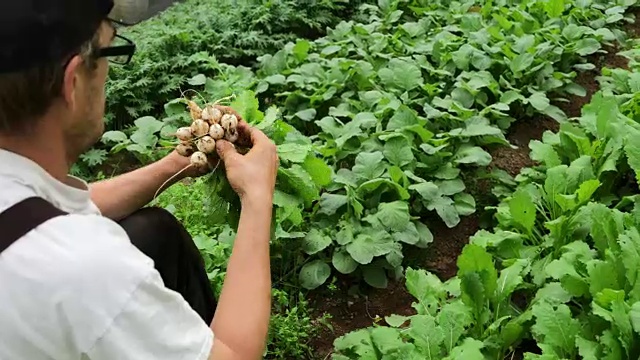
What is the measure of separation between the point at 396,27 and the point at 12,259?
196 inches

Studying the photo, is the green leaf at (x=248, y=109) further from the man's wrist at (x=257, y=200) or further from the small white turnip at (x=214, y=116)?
the man's wrist at (x=257, y=200)

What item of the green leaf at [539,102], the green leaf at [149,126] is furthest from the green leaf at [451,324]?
the green leaf at [149,126]

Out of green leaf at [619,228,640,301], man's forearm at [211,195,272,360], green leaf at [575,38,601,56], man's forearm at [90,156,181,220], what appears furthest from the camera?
green leaf at [575,38,601,56]

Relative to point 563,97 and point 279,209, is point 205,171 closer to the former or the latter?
point 279,209

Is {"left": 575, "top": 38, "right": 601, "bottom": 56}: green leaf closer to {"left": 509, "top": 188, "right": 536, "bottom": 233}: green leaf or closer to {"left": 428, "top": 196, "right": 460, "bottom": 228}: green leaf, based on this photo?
{"left": 428, "top": 196, "right": 460, "bottom": 228}: green leaf

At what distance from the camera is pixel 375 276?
3.56m

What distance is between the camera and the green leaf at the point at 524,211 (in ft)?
11.3

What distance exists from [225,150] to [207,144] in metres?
0.15

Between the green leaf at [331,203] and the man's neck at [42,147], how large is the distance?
6.96ft

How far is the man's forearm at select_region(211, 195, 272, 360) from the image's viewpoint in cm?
178

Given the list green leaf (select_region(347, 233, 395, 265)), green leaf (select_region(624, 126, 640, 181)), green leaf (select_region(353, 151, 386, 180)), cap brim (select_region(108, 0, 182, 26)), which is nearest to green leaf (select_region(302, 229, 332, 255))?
green leaf (select_region(347, 233, 395, 265))

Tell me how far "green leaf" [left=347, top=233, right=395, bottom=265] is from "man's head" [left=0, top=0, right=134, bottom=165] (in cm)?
194

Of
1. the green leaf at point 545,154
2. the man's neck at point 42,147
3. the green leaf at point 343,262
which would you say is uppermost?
the man's neck at point 42,147

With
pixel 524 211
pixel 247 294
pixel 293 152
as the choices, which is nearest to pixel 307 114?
pixel 293 152
